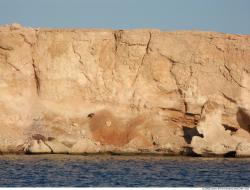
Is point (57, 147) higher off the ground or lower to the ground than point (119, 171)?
higher

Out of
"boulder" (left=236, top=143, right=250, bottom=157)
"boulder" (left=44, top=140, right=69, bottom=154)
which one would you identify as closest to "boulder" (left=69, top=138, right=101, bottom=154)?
"boulder" (left=44, top=140, right=69, bottom=154)

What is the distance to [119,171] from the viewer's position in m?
33.9

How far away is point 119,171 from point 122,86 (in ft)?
47.7

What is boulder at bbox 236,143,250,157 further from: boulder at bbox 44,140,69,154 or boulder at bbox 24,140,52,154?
boulder at bbox 24,140,52,154

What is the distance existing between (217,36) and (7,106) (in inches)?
531

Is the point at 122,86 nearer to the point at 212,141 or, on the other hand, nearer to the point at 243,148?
the point at 212,141

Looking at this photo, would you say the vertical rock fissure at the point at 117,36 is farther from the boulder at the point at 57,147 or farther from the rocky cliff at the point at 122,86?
the boulder at the point at 57,147

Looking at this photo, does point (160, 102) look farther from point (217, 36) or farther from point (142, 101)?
point (217, 36)

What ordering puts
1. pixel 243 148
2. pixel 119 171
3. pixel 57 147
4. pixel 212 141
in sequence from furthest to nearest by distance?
pixel 57 147 → pixel 212 141 → pixel 243 148 → pixel 119 171

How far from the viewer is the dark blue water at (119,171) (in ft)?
95.3

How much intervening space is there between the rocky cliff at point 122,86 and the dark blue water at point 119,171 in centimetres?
337

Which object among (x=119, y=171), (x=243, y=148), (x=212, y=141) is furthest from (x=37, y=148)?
(x=243, y=148)

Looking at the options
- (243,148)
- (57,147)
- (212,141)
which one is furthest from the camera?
(57,147)

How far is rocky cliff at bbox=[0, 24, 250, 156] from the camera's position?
4584cm
